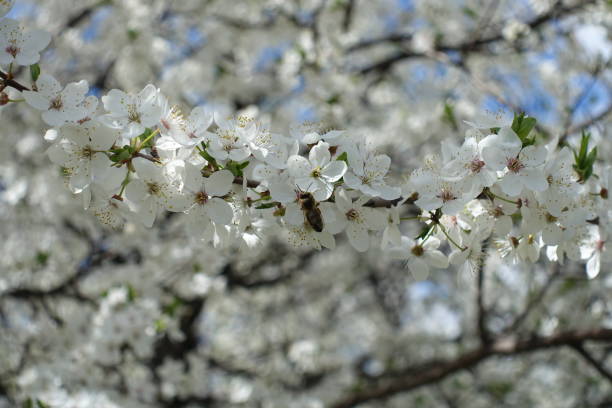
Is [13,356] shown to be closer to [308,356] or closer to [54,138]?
[308,356]

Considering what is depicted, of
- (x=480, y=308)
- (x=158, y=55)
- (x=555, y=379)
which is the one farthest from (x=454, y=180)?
(x=555, y=379)

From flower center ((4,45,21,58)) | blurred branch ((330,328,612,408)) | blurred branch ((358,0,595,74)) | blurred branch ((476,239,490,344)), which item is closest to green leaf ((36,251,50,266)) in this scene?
blurred branch ((330,328,612,408))

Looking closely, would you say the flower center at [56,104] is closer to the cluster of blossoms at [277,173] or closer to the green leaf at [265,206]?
the cluster of blossoms at [277,173]

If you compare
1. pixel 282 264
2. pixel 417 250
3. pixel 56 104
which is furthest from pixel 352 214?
pixel 282 264

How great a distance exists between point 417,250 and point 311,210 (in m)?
0.45

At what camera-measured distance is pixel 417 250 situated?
166cm

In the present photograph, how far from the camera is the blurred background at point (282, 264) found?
3801mm

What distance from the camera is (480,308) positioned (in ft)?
9.86

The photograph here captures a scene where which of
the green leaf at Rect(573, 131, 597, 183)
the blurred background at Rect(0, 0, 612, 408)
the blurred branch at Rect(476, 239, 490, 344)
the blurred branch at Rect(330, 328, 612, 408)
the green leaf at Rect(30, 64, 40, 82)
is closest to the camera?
the green leaf at Rect(30, 64, 40, 82)

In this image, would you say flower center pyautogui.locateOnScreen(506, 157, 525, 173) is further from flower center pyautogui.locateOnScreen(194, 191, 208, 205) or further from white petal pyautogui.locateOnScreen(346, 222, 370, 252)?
flower center pyautogui.locateOnScreen(194, 191, 208, 205)

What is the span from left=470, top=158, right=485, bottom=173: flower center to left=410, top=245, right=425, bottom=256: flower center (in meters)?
0.34

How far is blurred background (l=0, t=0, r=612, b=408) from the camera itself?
380 centimetres

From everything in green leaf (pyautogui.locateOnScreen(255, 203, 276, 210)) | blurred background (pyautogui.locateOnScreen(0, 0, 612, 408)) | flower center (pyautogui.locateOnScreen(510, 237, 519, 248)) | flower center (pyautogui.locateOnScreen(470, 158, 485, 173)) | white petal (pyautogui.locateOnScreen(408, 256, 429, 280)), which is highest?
flower center (pyautogui.locateOnScreen(470, 158, 485, 173))

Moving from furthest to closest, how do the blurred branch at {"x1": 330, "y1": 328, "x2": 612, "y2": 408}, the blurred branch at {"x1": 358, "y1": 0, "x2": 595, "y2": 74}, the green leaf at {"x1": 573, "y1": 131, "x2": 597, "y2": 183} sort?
the blurred branch at {"x1": 358, "y1": 0, "x2": 595, "y2": 74}
the blurred branch at {"x1": 330, "y1": 328, "x2": 612, "y2": 408}
the green leaf at {"x1": 573, "y1": 131, "x2": 597, "y2": 183}
